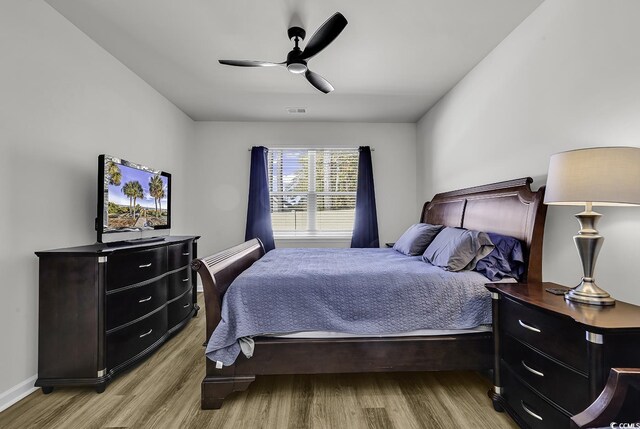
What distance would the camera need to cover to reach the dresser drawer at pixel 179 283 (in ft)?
9.33

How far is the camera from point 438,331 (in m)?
1.93

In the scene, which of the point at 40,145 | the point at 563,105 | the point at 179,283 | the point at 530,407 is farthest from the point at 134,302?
the point at 563,105

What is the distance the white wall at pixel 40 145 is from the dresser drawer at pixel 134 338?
48cm

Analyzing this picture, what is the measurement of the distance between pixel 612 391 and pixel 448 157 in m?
3.08

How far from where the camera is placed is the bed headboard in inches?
76.8

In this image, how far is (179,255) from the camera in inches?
118

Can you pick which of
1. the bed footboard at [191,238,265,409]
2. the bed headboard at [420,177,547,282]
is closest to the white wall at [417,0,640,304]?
the bed headboard at [420,177,547,282]

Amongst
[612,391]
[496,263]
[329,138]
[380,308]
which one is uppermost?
[329,138]

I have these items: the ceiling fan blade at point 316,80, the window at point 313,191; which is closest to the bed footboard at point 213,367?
the ceiling fan blade at point 316,80

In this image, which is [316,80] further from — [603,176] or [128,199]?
[603,176]

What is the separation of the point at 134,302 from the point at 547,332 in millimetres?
2652

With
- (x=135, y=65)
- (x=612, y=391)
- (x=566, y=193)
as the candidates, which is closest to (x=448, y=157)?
(x=566, y=193)

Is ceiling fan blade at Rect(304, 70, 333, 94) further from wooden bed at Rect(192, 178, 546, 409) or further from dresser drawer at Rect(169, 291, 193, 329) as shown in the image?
dresser drawer at Rect(169, 291, 193, 329)

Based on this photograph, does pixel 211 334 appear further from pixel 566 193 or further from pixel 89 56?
pixel 89 56
